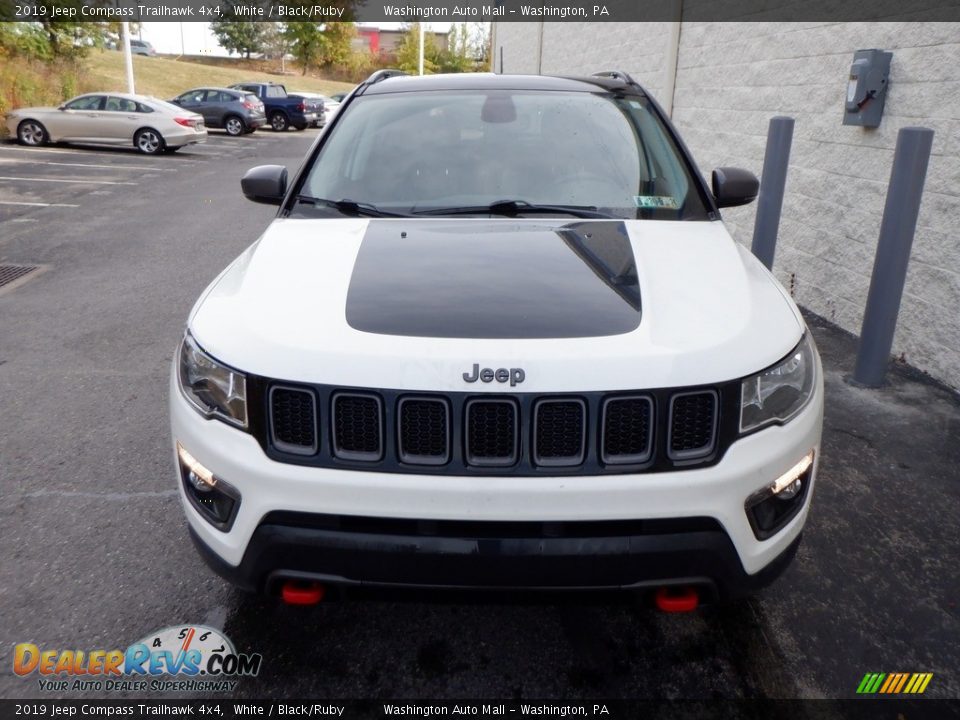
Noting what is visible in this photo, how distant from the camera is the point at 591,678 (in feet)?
8.23

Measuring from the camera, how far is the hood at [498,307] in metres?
2.12

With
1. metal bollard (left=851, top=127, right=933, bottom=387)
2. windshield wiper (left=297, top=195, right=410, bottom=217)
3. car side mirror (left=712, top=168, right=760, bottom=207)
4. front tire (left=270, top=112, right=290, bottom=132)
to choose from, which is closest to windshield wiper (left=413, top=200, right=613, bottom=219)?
windshield wiper (left=297, top=195, right=410, bottom=217)

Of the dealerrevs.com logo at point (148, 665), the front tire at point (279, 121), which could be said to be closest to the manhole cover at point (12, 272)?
the dealerrevs.com logo at point (148, 665)

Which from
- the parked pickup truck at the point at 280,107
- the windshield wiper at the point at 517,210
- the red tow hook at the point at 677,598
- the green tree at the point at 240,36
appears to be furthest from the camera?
the green tree at the point at 240,36

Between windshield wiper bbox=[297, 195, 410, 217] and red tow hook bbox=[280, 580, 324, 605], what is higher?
windshield wiper bbox=[297, 195, 410, 217]

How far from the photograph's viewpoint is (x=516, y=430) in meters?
2.09

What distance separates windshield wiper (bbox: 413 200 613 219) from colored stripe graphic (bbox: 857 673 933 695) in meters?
1.78

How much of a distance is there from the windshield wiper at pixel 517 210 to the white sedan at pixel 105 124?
18.9m

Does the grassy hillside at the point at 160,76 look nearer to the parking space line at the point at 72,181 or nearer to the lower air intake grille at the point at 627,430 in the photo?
the parking space line at the point at 72,181

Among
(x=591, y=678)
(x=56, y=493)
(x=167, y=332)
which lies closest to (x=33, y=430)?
(x=56, y=493)

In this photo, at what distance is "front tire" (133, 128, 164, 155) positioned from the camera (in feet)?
65.7

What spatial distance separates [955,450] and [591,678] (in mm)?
2587

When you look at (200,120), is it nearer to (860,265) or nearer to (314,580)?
(860,265)

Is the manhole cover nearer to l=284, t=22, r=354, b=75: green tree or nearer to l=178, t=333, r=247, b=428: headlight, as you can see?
l=178, t=333, r=247, b=428: headlight
